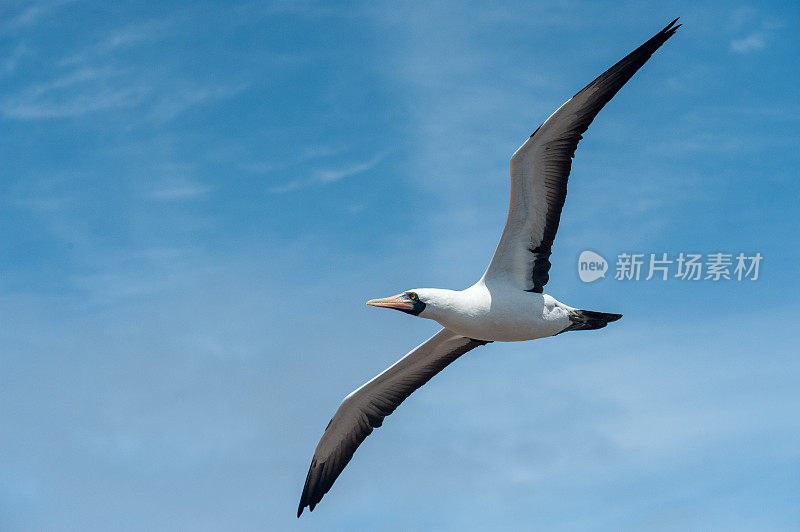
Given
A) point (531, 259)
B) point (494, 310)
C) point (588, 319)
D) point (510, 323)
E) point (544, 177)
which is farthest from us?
point (588, 319)

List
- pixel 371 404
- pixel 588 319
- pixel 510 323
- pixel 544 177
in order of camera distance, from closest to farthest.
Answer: pixel 544 177 < pixel 510 323 < pixel 588 319 < pixel 371 404

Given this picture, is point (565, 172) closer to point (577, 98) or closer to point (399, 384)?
point (577, 98)

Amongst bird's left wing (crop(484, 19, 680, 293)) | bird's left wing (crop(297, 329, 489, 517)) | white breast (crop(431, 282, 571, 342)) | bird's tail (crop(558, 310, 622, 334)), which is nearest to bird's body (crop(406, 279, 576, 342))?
white breast (crop(431, 282, 571, 342))

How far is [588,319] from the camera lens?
61.3ft

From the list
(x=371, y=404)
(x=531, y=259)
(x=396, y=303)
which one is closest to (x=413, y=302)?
(x=396, y=303)

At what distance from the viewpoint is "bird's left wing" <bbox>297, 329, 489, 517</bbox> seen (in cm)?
2062

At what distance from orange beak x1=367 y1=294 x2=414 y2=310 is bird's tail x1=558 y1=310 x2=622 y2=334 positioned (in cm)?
316

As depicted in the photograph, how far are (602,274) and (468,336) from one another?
3184mm

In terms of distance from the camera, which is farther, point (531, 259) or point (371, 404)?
point (371, 404)

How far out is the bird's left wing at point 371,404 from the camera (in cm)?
2062

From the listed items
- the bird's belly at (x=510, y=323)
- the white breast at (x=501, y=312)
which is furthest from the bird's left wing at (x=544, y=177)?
the bird's belly at (x=510, y=323)

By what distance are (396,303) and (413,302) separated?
0.33 meters

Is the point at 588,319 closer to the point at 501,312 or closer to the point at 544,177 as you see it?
the point at 501,312

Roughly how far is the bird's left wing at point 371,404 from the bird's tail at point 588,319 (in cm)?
241
